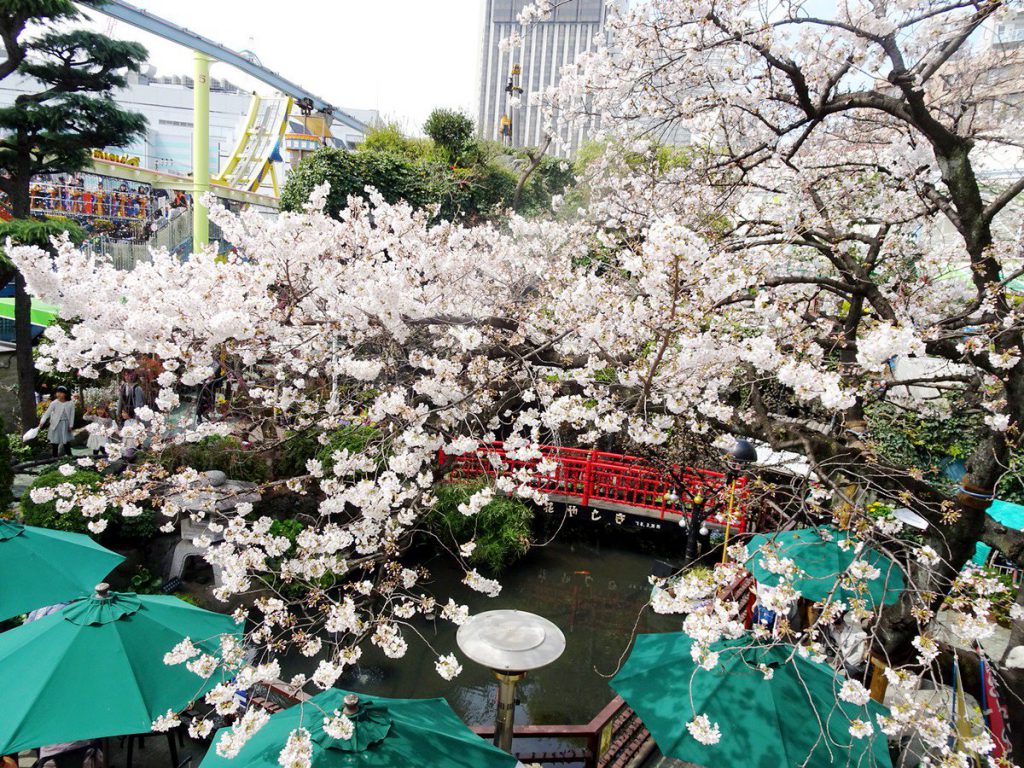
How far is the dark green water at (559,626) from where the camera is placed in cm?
684

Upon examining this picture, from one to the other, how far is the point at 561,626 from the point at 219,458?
5.51m

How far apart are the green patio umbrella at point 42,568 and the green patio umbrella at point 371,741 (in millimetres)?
2274

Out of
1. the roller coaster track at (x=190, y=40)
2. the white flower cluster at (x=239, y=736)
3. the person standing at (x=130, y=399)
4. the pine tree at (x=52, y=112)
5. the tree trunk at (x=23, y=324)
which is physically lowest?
the white flower cluster at (x=239, y=736)

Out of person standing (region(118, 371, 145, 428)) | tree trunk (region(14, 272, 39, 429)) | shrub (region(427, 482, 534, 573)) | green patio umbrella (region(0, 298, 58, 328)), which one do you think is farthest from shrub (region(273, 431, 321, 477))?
green patio umbrella (region(0, 298, 58, 328))

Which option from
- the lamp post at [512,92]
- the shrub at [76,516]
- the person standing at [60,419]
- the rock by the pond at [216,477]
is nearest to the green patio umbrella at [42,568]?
the shrub at [76,516]

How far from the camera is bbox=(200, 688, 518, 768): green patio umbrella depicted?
307 centimetres

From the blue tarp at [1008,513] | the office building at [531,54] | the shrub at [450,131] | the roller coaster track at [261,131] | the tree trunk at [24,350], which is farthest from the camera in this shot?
the roller coaster track at [261,131]

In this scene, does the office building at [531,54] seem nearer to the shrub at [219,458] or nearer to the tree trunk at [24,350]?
the shrub at [219,458]

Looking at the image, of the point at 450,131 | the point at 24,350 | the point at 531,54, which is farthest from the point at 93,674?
the point at 531,54

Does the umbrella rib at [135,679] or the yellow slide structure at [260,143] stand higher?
the yellow slide structure at [260,143]

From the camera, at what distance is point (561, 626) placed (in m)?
8.39

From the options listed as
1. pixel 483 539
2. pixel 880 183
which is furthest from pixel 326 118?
pixel 880 183

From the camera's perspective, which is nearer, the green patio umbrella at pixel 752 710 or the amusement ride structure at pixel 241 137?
the green patio umbrella at pixel 752 710

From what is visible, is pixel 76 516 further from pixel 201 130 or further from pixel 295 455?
pixel 201 130
